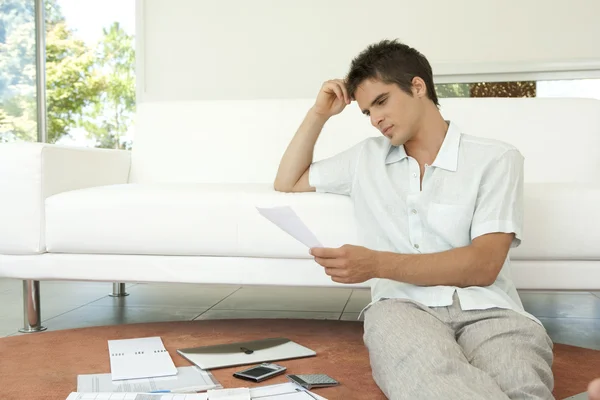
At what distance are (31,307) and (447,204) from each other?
1487 millimetres

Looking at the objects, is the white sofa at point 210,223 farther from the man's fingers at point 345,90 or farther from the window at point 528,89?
the window at point 528,89

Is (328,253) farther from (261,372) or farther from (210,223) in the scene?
(210,223)

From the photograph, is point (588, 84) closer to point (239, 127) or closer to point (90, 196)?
point (239, 127)

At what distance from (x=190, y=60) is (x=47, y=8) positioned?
1221 mm

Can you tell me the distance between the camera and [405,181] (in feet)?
5.30

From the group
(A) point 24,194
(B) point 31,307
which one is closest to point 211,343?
(B) point 31,307

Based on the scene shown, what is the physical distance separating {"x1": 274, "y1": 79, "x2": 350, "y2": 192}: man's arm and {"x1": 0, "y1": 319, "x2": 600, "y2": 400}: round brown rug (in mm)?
504

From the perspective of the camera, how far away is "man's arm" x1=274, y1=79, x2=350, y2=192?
1.83 m

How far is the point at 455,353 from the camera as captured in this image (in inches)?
50.1

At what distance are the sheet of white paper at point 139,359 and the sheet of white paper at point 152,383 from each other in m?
0.02

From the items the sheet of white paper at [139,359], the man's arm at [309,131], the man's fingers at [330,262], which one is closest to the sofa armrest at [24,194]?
the sheet of white paper at [139,359]

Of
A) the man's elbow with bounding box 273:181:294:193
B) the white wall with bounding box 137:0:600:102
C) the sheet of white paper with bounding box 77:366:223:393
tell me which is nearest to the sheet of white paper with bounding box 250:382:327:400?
the sheet of white paper with bounding box 77:366:223:393

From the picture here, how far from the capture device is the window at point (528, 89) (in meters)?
4.21

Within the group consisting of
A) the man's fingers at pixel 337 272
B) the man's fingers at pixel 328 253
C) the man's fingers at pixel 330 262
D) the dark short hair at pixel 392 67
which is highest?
the dark short hair at pixel 392 67
